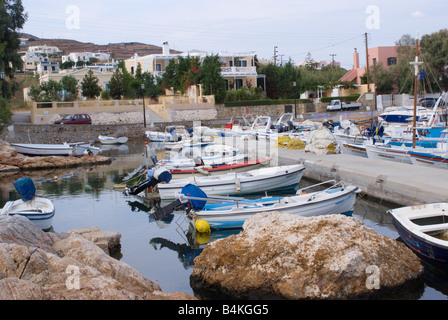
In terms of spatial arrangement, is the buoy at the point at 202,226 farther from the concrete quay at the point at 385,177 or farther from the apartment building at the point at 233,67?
the apartment building at the point at 233,67

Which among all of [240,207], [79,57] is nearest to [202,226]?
[240,207]

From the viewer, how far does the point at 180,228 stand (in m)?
14.5

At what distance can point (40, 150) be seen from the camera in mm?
31000

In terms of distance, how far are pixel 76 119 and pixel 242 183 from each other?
3060 centimetres

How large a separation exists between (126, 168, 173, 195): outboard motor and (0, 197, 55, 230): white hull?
407cm

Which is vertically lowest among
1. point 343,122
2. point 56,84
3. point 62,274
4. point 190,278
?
point 190,278

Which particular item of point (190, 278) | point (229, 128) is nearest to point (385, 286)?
point (190, 278)

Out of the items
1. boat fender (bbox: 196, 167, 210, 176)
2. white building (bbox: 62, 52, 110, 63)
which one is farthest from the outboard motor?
white building (bbox: 62, 52, 110, 63)

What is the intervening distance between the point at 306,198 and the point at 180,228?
12.8 feet

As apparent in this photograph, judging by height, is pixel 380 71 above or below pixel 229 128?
above

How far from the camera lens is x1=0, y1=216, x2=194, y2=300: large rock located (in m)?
6.43

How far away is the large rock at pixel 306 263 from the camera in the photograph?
27.5ft

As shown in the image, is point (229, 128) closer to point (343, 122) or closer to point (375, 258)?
point (343, 122)

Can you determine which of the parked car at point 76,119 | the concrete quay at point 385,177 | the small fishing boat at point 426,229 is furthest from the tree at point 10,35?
the small fishing boat at point 426,229
